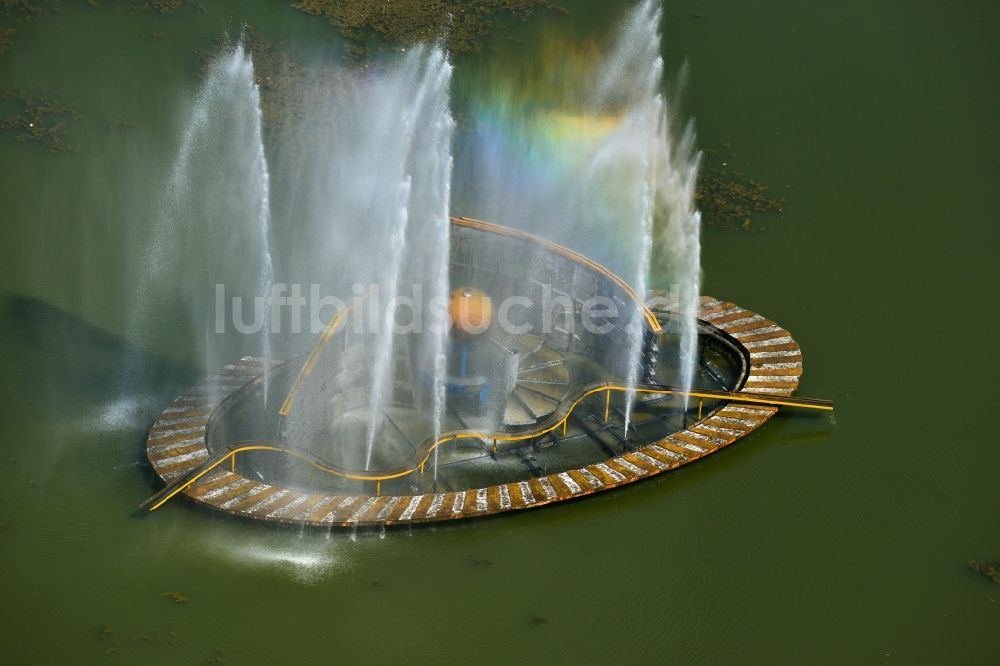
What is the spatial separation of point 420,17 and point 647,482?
27127mm

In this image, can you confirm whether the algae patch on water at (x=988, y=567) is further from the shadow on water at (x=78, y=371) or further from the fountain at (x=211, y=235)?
the shadow on water at (x=78, y=371)

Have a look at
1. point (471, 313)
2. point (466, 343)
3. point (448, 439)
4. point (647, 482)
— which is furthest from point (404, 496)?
point (647, 482)

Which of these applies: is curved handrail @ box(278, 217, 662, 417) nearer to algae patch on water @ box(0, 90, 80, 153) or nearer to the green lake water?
the green lake water

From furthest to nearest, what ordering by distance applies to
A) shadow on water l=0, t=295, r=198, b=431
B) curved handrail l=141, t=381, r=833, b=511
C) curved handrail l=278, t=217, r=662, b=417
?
shadow on water l=0, t=295, r=198, b=431 < curved handrail l=278, t=217, r=662, b=417 < curved handrail l=141, t=381, r=833, b=511

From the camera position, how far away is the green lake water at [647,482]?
88.8 feet

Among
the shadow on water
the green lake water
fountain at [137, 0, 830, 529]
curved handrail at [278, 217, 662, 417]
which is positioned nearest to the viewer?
the green lake water

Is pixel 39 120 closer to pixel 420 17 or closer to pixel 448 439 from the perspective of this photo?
pixel 420 17

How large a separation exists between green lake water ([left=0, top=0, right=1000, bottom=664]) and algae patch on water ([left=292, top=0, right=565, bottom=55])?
2.59 metres

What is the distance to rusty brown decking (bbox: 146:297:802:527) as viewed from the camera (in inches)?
1142

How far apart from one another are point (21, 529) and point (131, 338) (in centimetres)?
832

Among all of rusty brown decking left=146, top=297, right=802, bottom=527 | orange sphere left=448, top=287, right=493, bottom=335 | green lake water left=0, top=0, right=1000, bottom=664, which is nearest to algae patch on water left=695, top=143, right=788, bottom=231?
green lake water left=0, top=0, right=1000, bottom=664

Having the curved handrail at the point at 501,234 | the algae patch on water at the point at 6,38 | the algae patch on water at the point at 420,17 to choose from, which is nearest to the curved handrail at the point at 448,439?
the curved handrail at the point at 501,234

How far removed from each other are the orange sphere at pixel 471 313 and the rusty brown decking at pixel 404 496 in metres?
4.21

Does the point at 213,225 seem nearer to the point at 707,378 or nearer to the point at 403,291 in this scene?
the point at 403,291
